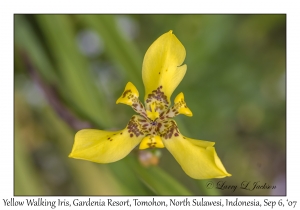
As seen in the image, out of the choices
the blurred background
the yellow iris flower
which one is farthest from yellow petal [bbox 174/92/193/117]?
the blurred background

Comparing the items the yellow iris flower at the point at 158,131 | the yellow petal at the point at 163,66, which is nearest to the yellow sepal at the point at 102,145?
the yellow iris flower at the point at 158,131

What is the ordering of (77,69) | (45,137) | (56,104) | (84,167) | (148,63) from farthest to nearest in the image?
1. (45,137)
2. (84,167)
3. (77,69)
4. (56,104)
5. (148,63)

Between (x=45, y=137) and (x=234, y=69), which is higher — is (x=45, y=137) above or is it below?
below

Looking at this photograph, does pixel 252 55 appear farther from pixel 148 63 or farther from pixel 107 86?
pixel 148 63

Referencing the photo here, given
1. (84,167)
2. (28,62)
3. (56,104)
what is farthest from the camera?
(84,167)

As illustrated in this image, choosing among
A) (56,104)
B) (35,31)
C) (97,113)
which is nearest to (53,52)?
(35,31)

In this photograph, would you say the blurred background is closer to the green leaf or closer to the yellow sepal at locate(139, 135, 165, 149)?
the green leaf

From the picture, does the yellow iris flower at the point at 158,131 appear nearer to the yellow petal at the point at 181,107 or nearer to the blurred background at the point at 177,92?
the yellow petal at the point at 181,107
